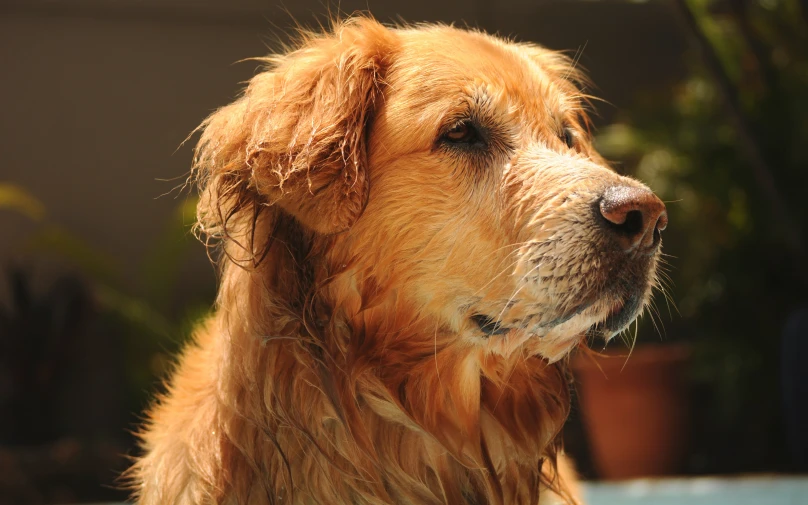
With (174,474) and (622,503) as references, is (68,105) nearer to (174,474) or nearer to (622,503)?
(622,503)

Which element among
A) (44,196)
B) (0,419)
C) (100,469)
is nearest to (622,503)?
(100,469)

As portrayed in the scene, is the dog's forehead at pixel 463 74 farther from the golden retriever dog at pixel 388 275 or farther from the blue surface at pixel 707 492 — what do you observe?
the blue surface at pixel 707 492

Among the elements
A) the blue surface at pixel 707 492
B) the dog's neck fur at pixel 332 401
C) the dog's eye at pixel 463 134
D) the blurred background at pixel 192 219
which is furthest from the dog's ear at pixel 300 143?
the blurred background at pixel 192 219

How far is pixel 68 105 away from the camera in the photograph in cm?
812

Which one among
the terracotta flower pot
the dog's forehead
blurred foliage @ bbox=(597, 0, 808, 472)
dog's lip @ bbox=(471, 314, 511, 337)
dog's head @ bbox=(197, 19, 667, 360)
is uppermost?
the dog's forehead

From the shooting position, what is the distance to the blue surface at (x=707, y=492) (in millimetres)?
5578

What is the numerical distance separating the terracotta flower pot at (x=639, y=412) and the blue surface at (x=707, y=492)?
0.92 meters

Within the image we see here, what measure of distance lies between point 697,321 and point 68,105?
5657 millimetres

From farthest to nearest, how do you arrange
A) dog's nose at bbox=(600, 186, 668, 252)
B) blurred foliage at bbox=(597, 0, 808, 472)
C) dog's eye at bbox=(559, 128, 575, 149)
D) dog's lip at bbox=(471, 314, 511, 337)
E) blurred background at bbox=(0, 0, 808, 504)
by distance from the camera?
blurred foliage at bbox=(597, 0, 808, 472) → blurred background at bbox=(0, 0, 808, 504) → dog's eye at bbox=(559, 128, 575, 149) → dog's lip at bbox=(471, 314, 511, 337) → dog's nose at bbox=(600, 186, 668, 252)

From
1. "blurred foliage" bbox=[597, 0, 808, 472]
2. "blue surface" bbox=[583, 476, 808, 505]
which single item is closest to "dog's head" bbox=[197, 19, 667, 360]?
"blue surface" bbox=[583, 476, 808, 505]

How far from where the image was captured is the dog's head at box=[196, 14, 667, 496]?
7.84 feet

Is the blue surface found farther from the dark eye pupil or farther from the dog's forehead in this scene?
the dark eye pupil

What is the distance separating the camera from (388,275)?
2535mm

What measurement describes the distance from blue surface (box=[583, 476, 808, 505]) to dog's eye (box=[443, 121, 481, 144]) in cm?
379
